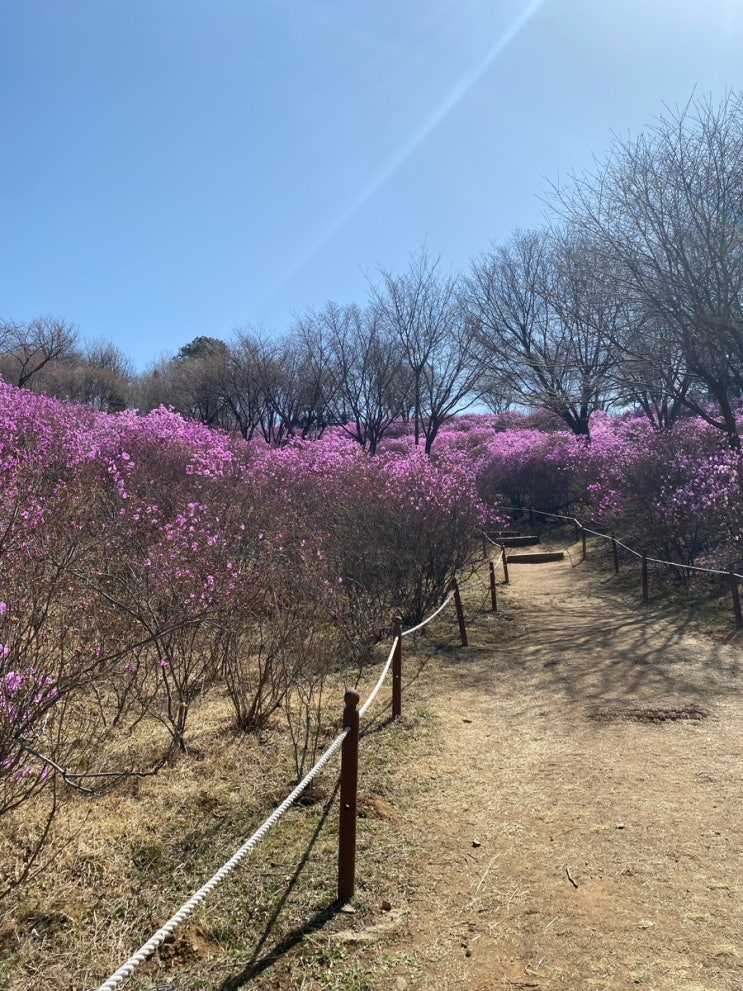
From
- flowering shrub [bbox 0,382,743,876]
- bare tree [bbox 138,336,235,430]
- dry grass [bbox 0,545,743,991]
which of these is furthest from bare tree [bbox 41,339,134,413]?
dry grass [bbox 0,545,743,991]

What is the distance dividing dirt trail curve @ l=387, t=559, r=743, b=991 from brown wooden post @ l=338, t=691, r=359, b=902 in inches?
13.8

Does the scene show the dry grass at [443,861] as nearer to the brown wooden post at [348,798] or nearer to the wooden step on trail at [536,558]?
the brown wooden post at [348,798]

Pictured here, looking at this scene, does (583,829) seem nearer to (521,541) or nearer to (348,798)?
(348,798)

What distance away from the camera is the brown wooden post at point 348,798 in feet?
9.05

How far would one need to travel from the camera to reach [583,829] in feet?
11.6

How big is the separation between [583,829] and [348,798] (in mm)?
1618

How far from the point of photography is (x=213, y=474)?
10211 millimetres

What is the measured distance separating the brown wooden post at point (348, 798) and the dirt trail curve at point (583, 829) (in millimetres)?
350

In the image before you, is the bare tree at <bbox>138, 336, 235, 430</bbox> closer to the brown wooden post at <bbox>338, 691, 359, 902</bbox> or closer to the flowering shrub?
the flowering shrub

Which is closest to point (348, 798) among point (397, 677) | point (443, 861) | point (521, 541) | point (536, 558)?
point (443, 861)

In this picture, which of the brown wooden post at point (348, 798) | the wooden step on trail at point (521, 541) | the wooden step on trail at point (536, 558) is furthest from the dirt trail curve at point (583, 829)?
the wooden step on trail at point (521, 541)

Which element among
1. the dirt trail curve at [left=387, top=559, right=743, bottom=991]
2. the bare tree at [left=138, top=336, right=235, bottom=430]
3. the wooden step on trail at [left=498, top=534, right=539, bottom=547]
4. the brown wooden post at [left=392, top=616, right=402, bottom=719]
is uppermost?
the bare tree at [left=138, top=336, right=235, bottom=430]

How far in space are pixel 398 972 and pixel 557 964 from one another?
645 millimetres

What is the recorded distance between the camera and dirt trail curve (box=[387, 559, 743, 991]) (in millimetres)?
2549
